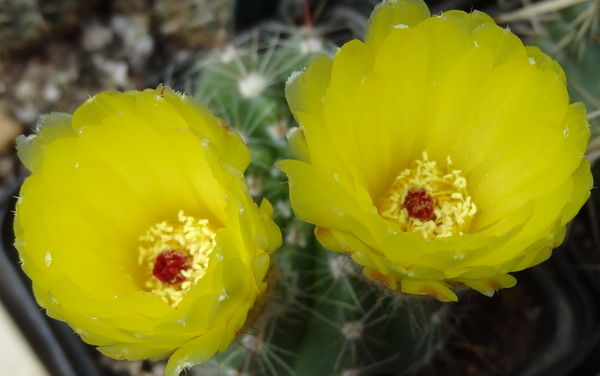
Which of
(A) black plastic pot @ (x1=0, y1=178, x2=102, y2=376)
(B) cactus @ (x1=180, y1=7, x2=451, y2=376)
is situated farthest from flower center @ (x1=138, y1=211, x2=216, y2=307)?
(A) black plastic pot @ (x1=0, y1=178, x2=102, y2=376)

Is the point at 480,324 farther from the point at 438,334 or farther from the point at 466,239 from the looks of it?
the point at 466,239

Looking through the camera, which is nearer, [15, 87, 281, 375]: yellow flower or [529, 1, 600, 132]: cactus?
[15, 87, 281, 375]: yellow flower

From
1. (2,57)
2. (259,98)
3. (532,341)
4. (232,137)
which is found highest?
(232,137)

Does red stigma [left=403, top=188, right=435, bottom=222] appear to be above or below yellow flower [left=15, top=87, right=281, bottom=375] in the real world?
below

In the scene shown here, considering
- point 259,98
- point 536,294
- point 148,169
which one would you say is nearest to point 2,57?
point 259,98

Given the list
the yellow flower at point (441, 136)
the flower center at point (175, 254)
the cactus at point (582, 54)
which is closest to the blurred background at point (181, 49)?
the cactus at point (582, 54)

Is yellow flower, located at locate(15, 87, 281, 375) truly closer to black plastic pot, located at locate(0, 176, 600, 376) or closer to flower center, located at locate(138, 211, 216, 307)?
flower center, located at locate(138, 211, 216, 307)

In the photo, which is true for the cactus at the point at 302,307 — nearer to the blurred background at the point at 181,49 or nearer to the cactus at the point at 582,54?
the blurred background at the point at 181,49
